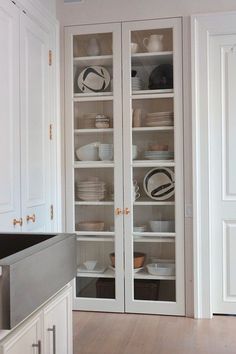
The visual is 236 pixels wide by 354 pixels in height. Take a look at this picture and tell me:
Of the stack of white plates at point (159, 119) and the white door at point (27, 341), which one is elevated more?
the stack of white plates at point (159, 119)

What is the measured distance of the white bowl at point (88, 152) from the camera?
365 cm

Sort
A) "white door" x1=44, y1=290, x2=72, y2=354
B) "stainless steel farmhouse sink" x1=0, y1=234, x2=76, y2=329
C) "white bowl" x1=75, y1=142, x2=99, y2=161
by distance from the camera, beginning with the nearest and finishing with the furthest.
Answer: "stainless steel farmhouse sink" x1=0, y1=234, x2=76, y2=329 < "white door" x1=44, y1=290, x2=72, y2=354 < "white bowl" x1=75, y1=142, x2=99, y2=161

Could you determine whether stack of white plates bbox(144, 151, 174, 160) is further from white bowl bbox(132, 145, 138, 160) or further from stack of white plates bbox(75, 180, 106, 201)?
stack of white plates bbox(75, 180, 106, 201)

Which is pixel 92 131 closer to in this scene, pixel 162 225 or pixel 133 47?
pixel 133 47

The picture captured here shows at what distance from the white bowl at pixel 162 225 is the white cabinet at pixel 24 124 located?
0.85 m

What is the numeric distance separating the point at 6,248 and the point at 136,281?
1.82m

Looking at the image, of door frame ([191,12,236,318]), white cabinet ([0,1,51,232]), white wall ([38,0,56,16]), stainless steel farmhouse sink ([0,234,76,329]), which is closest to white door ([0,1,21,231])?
white cabinet ([0,1,51,232])

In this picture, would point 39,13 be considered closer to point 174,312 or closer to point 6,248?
point 6,248

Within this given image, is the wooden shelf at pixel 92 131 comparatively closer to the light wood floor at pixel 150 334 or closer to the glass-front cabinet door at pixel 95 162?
the glass-front cabinet door at pixel 95 162

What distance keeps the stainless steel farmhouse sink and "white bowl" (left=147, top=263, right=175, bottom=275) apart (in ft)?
6.01

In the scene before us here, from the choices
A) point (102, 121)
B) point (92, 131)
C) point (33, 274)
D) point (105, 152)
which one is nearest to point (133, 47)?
point (102, 121)

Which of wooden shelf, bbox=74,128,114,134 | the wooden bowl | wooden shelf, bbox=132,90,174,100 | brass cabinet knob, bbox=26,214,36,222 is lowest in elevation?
the wooden bowl

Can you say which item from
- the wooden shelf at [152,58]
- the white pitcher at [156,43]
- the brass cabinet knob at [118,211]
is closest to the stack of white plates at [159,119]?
the wooden shelf at [152,58]

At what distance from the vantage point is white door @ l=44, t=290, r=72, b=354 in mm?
1612
